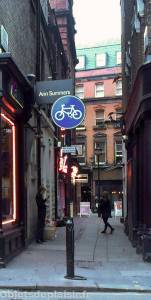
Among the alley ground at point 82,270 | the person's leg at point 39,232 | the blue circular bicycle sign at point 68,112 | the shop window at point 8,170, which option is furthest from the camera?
the person's leg at point 39,232

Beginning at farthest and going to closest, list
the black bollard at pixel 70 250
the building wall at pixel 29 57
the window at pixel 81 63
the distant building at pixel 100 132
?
the window at pixel 81 63 < the distant building at pixel 100 132 < the building wall at pixel 29 57 < the black bollard at pixel 70 250

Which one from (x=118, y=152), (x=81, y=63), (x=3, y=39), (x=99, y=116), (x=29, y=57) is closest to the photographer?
(x=3, y=39)

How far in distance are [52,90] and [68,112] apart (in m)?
3.05

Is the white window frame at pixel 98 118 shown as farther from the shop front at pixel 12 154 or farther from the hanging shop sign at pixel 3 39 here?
the hanging shop sign at pixel 3 39

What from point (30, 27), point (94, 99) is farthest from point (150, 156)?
point (94, 99)

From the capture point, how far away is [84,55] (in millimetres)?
66375

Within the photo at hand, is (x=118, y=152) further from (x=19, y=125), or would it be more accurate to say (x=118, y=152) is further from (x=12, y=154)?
(x=12, y=154)

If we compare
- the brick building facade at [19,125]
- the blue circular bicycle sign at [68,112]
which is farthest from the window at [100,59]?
the blue circular bicycle sign at [68,112]

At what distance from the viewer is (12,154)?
45.8ft

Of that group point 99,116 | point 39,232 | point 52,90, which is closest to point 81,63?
point 99,116

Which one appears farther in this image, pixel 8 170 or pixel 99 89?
pixel 99 89

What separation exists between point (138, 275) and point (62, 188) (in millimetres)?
19878

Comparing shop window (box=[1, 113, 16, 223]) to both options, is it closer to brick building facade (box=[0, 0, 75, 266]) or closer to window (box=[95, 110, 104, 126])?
brick building facade (box=[0, 0, 75, 266])

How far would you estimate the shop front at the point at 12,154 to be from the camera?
11.9 metres
